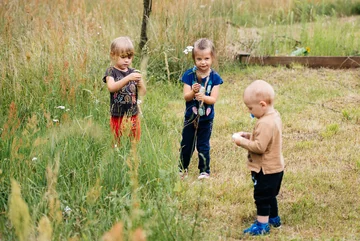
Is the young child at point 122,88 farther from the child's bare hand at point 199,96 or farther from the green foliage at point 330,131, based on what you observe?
the green foliage at point 330,131

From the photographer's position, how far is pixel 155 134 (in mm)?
5164

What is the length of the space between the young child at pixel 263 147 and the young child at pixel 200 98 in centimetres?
92

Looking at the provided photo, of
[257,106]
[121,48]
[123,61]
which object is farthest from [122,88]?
[257,106]

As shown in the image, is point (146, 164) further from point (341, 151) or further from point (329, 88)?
point (329, 88)

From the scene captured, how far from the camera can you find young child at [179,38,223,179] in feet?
15.6

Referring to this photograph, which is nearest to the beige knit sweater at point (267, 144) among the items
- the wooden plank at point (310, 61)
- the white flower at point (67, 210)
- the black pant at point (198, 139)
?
the black pant at point (198, 139)

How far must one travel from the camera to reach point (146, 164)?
14.2ft

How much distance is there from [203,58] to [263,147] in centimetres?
135

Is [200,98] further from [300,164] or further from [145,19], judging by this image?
[145,19]

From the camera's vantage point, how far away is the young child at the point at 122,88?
4.86 metres

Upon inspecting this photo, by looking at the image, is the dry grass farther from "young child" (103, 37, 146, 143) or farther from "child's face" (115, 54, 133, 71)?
"child's face" (115, 54, 133, 71)

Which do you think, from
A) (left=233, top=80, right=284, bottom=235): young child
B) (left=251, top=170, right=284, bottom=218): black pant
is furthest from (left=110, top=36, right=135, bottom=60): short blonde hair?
(left=251, top=170, right=284, bottom=218): black pant

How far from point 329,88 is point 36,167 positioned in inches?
196

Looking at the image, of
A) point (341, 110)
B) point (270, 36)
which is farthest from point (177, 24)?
point (341, 110)
